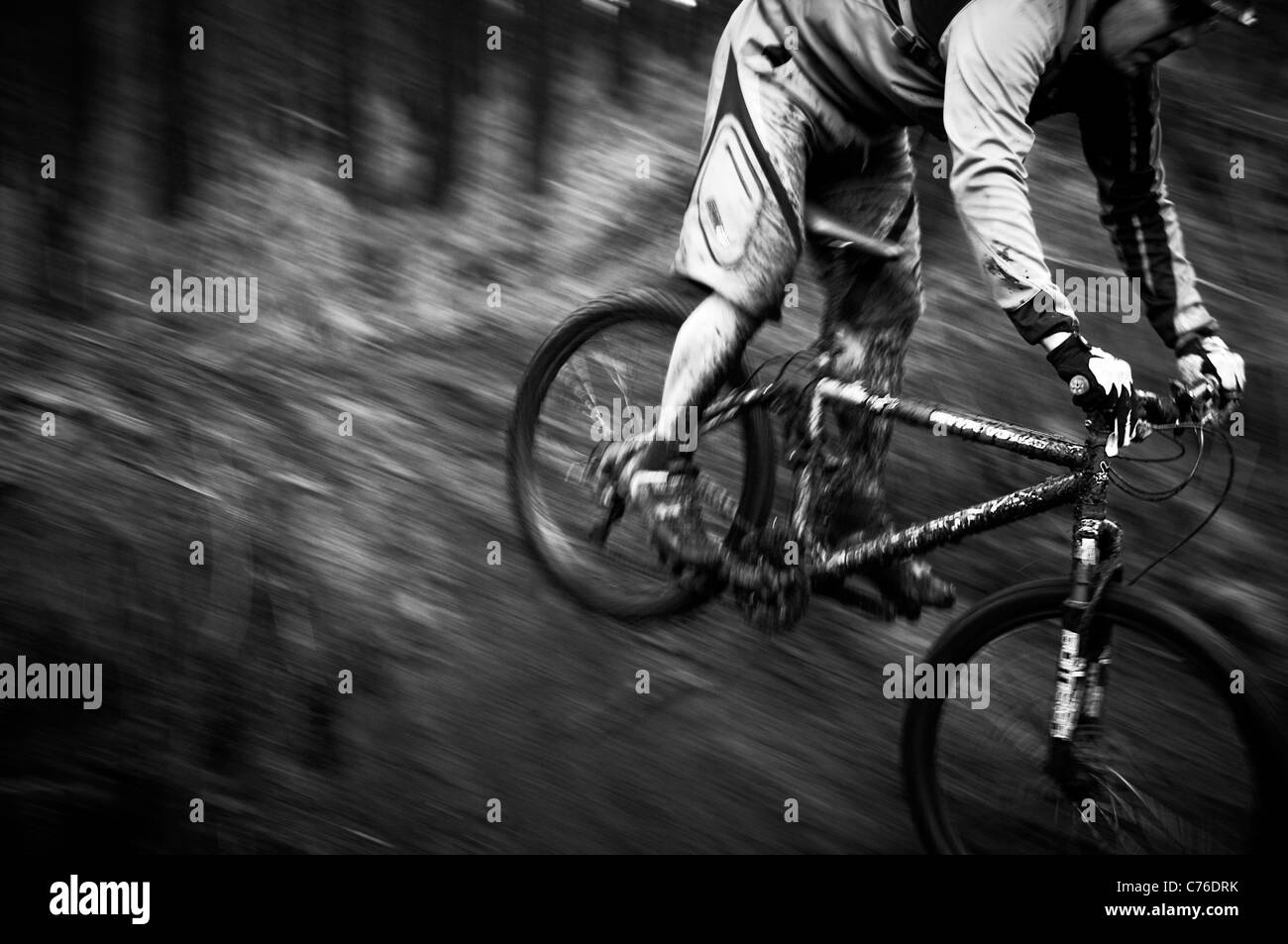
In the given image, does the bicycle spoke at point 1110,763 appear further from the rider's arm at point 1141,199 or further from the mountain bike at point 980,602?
the rider's arm at point 1141,199

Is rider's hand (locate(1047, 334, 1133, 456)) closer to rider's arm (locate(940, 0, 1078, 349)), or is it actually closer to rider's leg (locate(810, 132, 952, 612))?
rider's arm (locate(940, 0, 1078, 349))

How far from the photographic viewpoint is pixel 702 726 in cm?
290

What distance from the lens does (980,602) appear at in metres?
2.41

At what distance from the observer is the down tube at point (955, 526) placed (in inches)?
94.3

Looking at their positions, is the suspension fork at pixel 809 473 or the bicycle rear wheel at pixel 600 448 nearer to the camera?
the suspension fork at pixel 809 473

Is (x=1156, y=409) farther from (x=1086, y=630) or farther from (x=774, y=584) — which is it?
(x=774, y=584)

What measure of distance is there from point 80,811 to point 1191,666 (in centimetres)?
237

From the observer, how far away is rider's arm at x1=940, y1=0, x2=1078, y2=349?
7.61 ft

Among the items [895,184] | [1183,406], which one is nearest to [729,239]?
[895,184]

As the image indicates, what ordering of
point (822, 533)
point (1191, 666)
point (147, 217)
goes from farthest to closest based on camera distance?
point (147, 217), point (822, 533), point (1191, 666)

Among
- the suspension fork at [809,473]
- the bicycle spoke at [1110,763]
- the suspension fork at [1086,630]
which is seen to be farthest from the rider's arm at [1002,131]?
the bicycle spoke at [1110,763]

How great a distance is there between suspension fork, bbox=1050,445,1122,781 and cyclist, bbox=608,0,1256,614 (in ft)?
0.41
